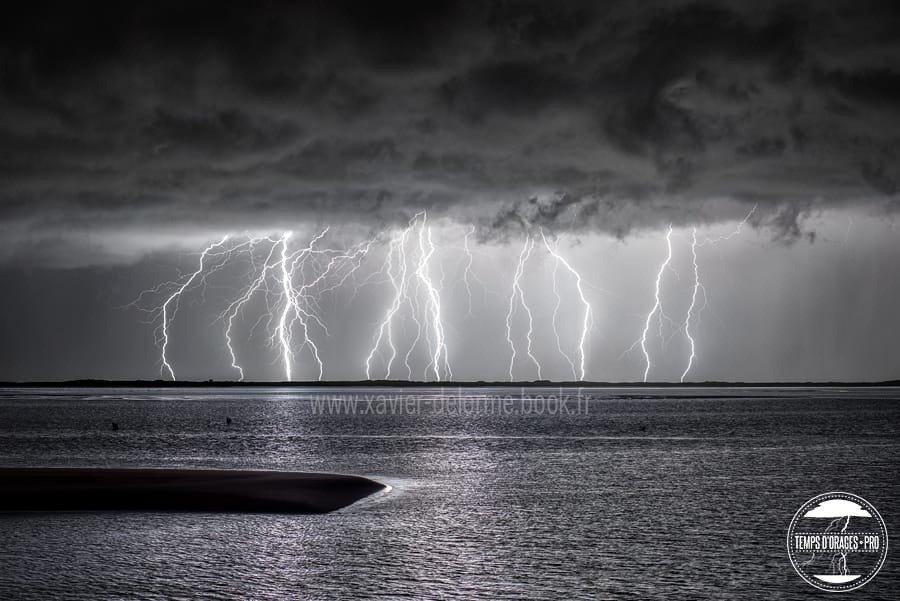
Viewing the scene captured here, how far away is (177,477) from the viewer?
42.4 meters

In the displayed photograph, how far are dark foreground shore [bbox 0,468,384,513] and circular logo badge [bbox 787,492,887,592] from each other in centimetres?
1654

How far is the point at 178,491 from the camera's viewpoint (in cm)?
3716

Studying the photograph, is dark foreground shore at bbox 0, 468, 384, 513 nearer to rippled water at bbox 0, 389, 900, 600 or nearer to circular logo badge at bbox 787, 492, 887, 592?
rippled water at bbox 0, 389, 900, 600

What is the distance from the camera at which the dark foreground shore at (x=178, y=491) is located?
1345 inches

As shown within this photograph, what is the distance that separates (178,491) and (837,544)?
2467 cm

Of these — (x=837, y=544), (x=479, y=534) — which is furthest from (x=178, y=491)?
(x=837, y=544)

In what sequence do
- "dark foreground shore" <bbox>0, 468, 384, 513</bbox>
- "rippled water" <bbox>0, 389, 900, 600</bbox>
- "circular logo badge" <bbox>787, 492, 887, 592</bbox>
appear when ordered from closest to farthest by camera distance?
"rippled water" <bbox>0, 389, 900, 600</bbox>, "circular logo badge" <bbox>787, 492, 887, 592</bbox>, "dark foreground shore" <bbox>0, 468, 384, 513</bbox>

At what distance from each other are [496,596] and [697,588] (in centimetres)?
487

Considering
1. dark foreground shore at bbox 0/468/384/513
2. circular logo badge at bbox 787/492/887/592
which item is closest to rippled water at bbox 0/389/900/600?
circular logo badge at bbox 787/492/887/592

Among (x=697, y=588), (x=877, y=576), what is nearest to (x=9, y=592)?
(x=697, y=588)

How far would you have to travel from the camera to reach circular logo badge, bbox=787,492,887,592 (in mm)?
22953

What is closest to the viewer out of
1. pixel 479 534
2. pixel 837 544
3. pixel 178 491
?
pixel 837 544

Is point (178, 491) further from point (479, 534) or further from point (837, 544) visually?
point (837, 544)

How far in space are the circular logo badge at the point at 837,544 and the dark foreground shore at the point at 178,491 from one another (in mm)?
16536
